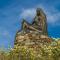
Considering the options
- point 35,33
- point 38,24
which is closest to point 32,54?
point 35,33

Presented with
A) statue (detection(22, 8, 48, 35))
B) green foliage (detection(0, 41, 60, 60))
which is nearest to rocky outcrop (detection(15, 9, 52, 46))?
statue (detection(22, 8, 48, 35))

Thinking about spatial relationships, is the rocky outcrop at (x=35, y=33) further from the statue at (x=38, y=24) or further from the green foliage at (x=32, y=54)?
the green foliage at (x=32, y=54)

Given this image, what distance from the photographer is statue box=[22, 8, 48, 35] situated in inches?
605

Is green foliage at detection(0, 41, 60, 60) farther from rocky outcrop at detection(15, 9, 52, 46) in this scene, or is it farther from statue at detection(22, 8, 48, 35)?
statue at detection(22, 8, 48, 35)

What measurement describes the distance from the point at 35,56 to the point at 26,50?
646mm

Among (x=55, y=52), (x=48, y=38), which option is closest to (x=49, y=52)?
(x=55, y=52)

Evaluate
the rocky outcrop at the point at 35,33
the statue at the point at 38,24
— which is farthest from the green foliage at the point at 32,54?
the statue at the point at 38,24

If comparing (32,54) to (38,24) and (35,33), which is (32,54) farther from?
(38,24)

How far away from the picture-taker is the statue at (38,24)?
15375mm

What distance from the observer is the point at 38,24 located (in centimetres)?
1588

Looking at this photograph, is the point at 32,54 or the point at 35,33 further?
the point at 35,33

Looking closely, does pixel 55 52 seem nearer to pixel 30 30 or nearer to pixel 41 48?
pixel 41 48

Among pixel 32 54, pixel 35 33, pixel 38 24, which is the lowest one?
pixel 32 54

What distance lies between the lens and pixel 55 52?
1218 cm
